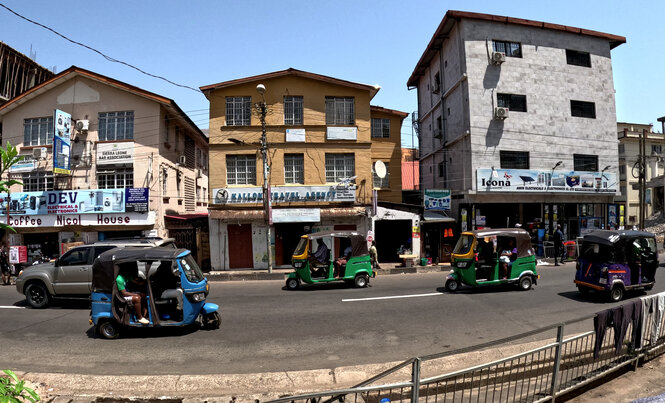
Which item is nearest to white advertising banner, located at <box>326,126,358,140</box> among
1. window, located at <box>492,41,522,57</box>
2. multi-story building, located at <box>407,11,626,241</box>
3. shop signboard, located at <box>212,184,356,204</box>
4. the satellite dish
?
the satellite dish

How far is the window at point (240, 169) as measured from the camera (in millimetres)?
20406

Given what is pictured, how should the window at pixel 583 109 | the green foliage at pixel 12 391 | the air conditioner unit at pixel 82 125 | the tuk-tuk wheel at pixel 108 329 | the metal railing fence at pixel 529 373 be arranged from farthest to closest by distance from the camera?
the window at pixel 583 109 → the air conditioner unit at pixel 82 125 → the tuk-tuk wheel at pixel 108 329 → the metal railing fence at pixel 529 373 → the green foliage at pixel 12 391

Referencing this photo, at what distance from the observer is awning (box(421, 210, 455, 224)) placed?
68.3 feet

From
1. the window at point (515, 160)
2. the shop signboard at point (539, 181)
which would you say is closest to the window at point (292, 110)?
the shop signboard at point (539, 181)

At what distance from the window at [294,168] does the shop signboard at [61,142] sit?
11.4m

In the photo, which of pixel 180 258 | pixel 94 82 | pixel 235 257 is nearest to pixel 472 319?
pixel 180 258

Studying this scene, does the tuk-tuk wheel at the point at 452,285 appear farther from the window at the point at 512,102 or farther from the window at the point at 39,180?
the window at the point at 39,180

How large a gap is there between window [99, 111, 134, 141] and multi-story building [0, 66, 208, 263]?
0.05m

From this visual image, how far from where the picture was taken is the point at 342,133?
20.7 m

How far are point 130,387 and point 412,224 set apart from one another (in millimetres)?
16803

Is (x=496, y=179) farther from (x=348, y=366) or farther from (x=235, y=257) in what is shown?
(x=348, y=366)

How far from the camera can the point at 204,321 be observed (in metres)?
8.85

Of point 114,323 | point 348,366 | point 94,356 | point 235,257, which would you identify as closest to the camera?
point 348,366

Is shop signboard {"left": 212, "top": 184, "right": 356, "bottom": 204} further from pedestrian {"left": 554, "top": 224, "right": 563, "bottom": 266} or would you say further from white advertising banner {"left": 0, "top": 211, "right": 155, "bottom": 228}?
pedestrian {"left": 554, "top": 224, "right": 563, "bottom": 266}
